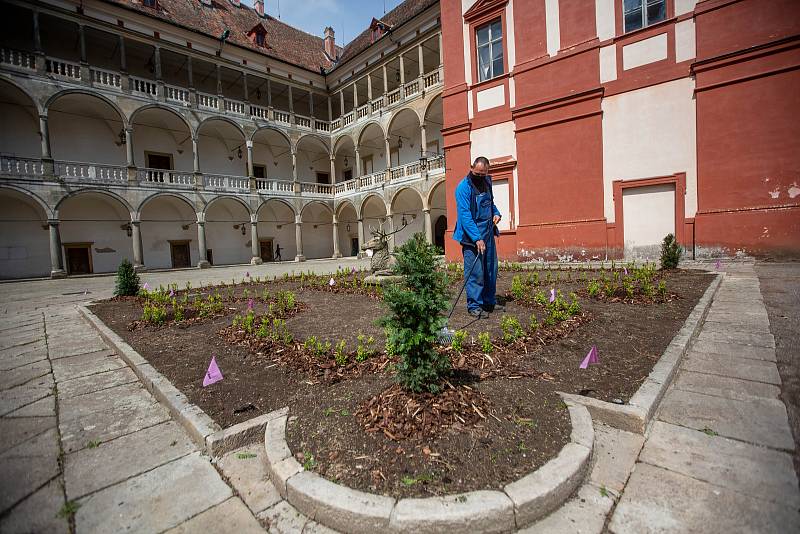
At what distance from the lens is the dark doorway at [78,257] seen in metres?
19.0

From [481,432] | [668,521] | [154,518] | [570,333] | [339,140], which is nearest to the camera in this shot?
[668,521]

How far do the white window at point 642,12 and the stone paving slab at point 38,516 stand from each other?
14002mm

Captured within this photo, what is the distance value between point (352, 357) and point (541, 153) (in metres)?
10.3

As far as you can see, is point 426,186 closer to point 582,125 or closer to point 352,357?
point 582,125

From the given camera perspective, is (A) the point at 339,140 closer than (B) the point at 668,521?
No

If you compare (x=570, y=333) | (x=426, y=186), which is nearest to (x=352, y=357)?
(x=570, y=333)

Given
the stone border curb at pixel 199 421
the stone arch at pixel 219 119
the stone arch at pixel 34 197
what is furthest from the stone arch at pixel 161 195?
the stone border curb at pixel 199 421

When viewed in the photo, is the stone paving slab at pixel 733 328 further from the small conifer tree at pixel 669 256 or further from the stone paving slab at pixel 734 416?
the small conifer tree at pixel 669 256

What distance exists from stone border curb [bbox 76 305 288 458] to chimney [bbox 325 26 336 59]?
33.1 meters

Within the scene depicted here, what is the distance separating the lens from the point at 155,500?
1.71 metres

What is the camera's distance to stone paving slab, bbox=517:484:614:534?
144 cm

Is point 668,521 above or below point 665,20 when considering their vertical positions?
below

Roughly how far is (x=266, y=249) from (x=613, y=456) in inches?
1100

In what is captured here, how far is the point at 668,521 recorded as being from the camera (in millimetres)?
1438
